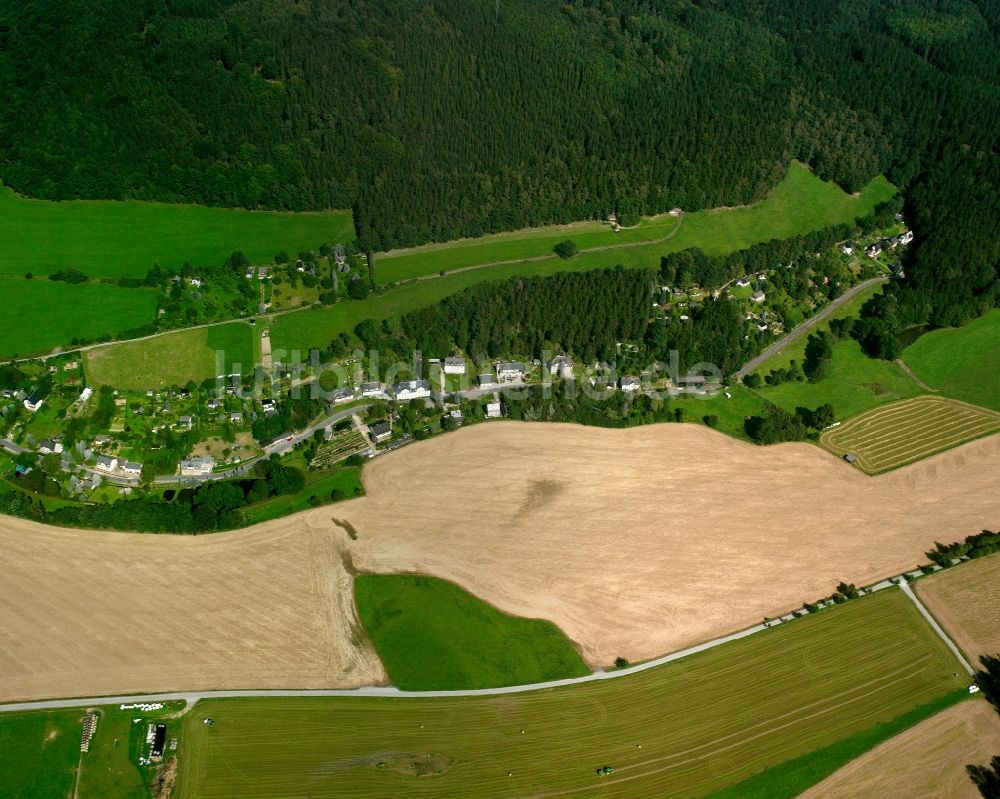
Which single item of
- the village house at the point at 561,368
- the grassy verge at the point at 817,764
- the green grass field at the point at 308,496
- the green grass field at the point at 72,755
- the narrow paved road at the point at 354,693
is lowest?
the grassy verge at the point at 817,764

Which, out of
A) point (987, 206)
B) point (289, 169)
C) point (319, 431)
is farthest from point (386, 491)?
point (987, 206)

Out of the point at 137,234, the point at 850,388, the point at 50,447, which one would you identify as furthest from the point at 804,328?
the point at 137,234

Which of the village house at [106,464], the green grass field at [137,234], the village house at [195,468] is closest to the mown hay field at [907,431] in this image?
the village house at [195,468]

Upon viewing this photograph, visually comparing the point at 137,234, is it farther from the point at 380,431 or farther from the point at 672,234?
the point at 672,234

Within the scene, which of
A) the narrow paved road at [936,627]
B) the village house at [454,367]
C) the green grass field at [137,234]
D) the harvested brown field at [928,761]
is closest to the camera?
the harvested brown field at [928,761]

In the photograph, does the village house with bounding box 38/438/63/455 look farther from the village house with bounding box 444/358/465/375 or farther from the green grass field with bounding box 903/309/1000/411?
the green grass field with bounding box 903/309/1000/411

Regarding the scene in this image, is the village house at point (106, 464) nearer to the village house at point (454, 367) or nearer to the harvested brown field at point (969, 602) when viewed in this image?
the village house at point (454, 367)

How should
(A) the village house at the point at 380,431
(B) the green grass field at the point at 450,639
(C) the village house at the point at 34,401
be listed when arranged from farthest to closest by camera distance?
(C) the village house at the point at 34,401 → (A) the village house at the point at 380,431 → (B) the green grass field at the point at 450,639
